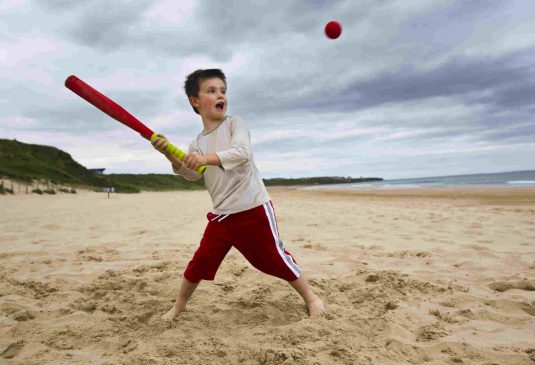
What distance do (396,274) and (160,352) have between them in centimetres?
222

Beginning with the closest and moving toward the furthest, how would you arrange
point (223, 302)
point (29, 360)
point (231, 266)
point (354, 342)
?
point (29, 360)
point (354, 342)
point (223, 302)
point (231, 266)

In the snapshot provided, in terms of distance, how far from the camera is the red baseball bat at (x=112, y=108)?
212cm

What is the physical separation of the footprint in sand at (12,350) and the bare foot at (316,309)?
1.67 meters

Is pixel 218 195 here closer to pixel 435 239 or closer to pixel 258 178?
pixel 258 178

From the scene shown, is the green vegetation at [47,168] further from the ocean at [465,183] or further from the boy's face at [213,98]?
the ocean at [465,183]

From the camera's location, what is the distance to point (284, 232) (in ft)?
20.0

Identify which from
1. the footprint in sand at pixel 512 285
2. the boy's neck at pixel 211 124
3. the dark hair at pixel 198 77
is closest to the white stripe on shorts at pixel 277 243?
the boy's neck at pixel 211 124

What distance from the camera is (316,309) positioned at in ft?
8.11

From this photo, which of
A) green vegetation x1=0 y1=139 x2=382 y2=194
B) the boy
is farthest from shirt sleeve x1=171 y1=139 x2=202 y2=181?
green vegetation x1=0 y1=139 x2=382 y2=194

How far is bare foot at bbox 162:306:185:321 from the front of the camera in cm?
243

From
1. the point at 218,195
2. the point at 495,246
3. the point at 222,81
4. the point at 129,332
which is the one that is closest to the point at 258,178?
the point at 218,195

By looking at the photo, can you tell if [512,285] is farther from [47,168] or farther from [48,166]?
[48,166]

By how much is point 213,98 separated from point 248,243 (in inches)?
38.4

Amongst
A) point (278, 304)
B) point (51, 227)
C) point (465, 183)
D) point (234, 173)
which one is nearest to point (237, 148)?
point (234, 173)
